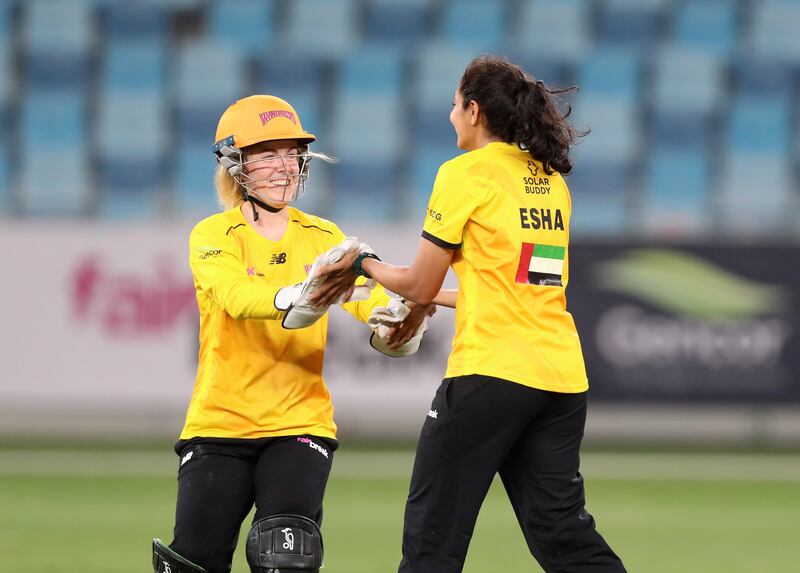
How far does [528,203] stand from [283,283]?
100 cm

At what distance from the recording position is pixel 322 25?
15484mm

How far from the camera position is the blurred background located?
9680 mm

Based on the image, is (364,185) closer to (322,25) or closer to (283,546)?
(322,25)

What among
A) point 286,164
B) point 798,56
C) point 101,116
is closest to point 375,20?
point 101,116

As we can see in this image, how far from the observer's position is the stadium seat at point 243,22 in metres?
15.5

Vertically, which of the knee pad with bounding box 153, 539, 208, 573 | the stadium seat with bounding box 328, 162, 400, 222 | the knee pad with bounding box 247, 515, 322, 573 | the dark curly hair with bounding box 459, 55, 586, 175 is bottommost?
the knee pad with bounding box 153, 539, 208, 573

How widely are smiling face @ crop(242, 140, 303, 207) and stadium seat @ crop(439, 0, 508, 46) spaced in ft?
34.1

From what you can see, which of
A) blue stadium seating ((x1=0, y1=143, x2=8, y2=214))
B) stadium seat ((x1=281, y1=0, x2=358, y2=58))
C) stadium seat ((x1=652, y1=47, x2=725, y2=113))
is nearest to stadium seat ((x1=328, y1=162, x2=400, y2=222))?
stadium seat ((x1=281, y1=0, x2=358, y2=58))

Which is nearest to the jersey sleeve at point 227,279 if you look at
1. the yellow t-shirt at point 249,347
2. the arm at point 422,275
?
the yellow t-shirt at point 249,347

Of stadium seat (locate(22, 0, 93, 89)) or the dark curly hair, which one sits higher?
stadium seat (locate(22, 0, 93, 89))

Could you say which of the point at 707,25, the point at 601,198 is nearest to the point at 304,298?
the point at 601,198

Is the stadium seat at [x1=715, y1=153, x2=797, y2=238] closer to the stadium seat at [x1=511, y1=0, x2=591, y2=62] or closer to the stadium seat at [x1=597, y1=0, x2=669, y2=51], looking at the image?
the stadium seat at [x1=597, y1=0, x2=669, y2=51]

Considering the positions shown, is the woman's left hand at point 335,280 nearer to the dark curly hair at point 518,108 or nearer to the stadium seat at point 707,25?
the dark curly hair at point 518,108

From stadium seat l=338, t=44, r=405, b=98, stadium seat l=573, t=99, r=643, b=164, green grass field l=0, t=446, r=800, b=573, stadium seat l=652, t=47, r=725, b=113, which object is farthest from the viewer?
stadium seat l=338, t=44, r=405, b=98
